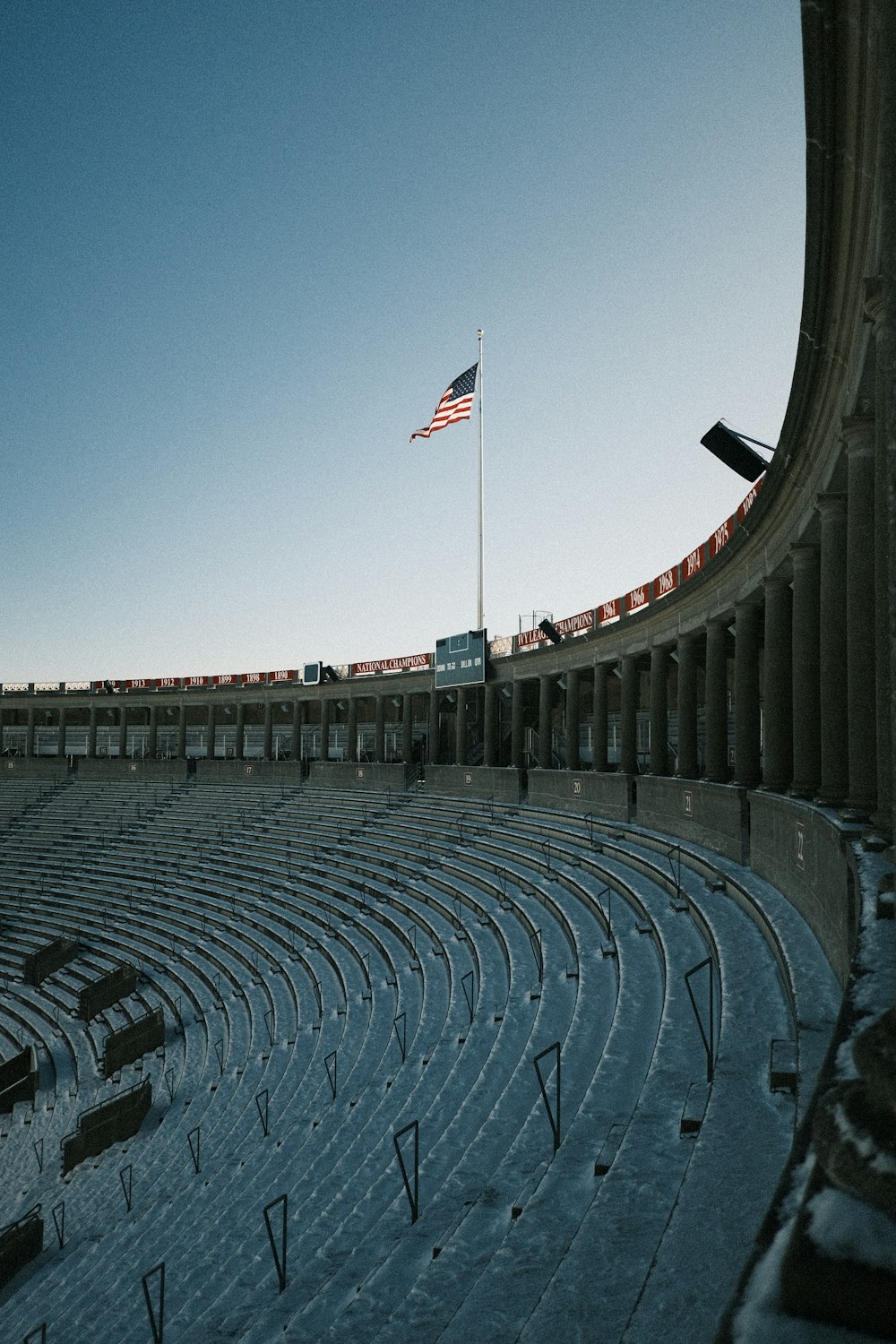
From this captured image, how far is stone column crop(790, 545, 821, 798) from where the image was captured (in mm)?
15203

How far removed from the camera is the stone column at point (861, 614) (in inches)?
432

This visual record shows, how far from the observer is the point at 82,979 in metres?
27.5

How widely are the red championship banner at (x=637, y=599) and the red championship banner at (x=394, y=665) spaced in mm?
17433

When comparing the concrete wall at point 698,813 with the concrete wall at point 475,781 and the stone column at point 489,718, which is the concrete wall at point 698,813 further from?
the stone column at point 489,718

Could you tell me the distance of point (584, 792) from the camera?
27.1 m

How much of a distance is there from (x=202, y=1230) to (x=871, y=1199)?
436 inches

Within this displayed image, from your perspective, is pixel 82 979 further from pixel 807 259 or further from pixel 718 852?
pixel 807 259

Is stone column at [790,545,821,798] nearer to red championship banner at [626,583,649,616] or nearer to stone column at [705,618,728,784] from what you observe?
stone column at [705,618,728,784]

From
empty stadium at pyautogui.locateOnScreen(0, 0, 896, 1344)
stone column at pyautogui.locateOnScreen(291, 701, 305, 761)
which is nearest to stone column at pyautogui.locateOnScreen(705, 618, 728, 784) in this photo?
empty stadium at pyautogui.locateOnScreen(0, 0, 896, 1344)

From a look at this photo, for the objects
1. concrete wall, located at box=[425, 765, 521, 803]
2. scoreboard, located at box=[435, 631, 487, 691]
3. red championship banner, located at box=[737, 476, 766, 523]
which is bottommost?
concrete wall, located at box=[425, 765, 521, 803]

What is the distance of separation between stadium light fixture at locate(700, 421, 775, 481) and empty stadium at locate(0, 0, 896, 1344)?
682 mm

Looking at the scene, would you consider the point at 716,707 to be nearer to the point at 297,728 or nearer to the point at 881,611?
the point at 881,611

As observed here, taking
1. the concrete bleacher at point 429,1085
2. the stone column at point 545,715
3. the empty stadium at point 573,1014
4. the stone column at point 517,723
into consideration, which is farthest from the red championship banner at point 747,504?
the stone column at point 517,723

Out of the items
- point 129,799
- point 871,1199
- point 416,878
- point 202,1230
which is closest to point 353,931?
point 416,878
